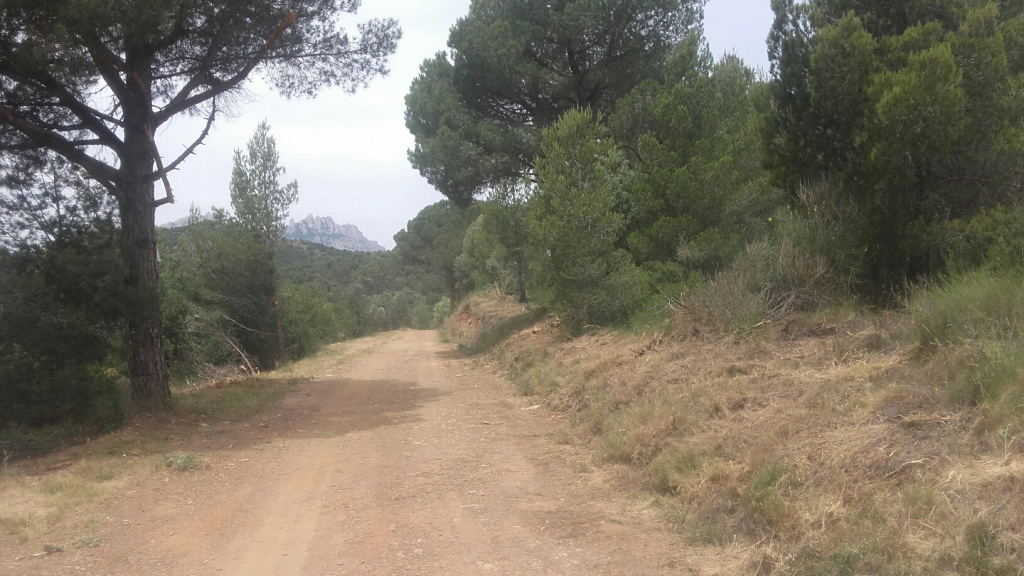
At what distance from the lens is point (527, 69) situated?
2075cm

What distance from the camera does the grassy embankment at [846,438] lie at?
14.3ft

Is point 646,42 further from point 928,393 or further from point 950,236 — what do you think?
point 928,393

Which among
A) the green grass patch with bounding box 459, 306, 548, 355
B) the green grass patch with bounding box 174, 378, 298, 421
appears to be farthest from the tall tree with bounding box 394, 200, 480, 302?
the green grass patch with bounding box 174, 378, 298, 421

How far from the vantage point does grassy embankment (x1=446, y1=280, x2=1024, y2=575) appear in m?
4.37

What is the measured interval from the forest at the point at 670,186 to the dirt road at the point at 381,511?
9.80ft

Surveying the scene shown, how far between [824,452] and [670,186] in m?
10.9

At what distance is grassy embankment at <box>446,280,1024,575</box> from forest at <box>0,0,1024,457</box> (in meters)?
0.36

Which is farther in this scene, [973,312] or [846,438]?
[973,312]

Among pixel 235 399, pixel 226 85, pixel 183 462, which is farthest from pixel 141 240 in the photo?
pixel 183 462

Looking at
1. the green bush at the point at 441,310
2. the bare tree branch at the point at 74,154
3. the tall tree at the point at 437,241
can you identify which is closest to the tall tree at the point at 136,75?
the bare tree branch at the point at 74,154

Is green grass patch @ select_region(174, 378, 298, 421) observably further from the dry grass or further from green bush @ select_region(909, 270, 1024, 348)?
green bush @ select_region(909, 270, 1024, 348)

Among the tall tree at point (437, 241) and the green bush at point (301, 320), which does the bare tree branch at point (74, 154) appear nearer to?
the green bush at point (301, 320)

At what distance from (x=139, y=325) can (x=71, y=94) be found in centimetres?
376

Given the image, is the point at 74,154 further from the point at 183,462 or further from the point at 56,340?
the point at 183,462
